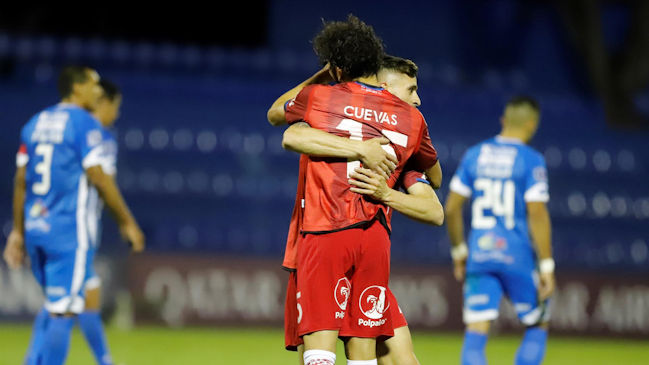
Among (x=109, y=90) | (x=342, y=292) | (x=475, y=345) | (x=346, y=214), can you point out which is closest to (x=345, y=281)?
Result: (x=342, y=292)

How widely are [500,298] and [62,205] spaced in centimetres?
286

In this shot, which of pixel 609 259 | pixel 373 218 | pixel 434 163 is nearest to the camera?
pixel 373 218

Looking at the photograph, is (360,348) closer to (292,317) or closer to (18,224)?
(292,317)

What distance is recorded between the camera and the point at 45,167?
17.8 ft

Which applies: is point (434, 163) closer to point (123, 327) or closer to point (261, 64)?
point (123, 327)

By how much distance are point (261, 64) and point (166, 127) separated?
2.50 meters

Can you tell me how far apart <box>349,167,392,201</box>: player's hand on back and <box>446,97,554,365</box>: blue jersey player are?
2.63m

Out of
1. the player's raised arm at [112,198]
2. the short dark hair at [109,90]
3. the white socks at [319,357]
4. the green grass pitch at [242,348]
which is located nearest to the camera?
the white socks at [319,357]

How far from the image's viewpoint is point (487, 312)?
237 inches

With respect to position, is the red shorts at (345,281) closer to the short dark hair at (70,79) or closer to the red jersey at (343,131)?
the red jersey at (343,131)

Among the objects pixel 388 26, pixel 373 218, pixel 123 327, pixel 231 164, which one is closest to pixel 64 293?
pixel 373 218

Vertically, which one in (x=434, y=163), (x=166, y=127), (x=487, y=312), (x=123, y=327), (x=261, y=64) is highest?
(x=261, y=64)

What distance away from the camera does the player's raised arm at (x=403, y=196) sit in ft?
11.8

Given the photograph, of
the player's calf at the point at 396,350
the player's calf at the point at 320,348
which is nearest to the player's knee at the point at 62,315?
the player's calf at the point at 396,350
